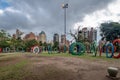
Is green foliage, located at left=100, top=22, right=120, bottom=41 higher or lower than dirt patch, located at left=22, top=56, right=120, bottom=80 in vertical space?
higher

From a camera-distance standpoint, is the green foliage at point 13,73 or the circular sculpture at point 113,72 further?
the green foliage at point 13,73

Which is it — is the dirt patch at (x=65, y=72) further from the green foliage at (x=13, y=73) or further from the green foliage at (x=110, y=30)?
the green foliage at (x=110, y=30)

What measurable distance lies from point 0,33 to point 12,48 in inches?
1377

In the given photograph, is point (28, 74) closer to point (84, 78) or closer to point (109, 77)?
point (84, 78)

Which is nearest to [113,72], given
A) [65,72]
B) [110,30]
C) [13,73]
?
[65,72]

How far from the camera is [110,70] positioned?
13367 millimetres

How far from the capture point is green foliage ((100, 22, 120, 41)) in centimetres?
6156

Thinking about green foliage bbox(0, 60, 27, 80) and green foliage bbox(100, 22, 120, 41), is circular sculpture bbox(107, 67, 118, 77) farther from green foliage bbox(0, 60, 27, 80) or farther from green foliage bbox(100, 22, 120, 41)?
green foliage bbox(100, 22, 120, 41)

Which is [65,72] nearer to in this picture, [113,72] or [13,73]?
[113,72]

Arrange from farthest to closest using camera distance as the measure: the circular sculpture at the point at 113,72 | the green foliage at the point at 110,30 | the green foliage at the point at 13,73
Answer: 1. the green foliage at the point at 110,30
2. the green foliage at the point at 13,73
3. the circular sculpture at the point at 113,72

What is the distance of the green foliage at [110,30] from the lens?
61562 millimetres

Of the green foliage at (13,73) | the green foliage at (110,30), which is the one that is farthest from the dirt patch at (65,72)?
the green foliage at (110,30)

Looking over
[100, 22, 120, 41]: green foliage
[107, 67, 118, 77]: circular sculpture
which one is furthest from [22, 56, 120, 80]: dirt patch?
[100, 22, 120, 41]: green foliage

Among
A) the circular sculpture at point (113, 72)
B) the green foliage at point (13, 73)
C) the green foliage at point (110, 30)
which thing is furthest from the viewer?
the green foliage at point (110, 30)
